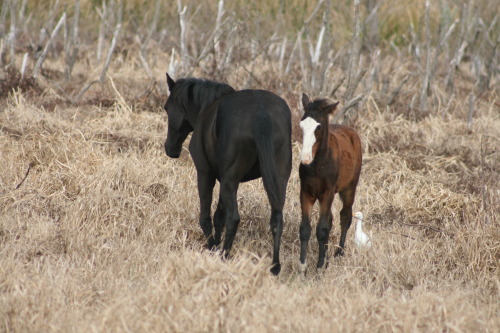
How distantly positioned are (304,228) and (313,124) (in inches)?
40.0

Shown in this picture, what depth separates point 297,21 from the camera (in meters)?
18.4

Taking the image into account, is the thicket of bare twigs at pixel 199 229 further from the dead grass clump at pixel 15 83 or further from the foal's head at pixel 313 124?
the foal's head at pixel 313 124

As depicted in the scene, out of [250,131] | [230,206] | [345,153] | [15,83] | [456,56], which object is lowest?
[15,83]

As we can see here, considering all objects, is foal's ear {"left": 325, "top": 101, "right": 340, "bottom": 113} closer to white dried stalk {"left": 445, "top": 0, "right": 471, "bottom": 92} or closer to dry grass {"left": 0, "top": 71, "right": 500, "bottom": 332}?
dry grass {"left": 0, "top": 71, "right": 500, "bottom": 332}

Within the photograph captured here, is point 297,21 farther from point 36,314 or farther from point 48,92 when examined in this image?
point 36,314

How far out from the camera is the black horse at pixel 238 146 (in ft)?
17.5

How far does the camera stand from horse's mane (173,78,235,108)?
19.4 feet

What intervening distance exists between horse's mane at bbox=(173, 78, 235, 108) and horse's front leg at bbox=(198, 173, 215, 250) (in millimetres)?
646

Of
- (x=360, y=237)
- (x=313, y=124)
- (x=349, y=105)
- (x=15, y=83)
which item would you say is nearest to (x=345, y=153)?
(x=360, y=237)

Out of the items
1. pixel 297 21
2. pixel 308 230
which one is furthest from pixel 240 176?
pixel 297 21

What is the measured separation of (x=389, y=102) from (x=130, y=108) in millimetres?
4694

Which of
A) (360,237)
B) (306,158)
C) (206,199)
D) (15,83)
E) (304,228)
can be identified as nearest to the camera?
(306,158)

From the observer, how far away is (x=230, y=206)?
5543 millimetres

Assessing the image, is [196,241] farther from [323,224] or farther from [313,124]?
[313,124]
